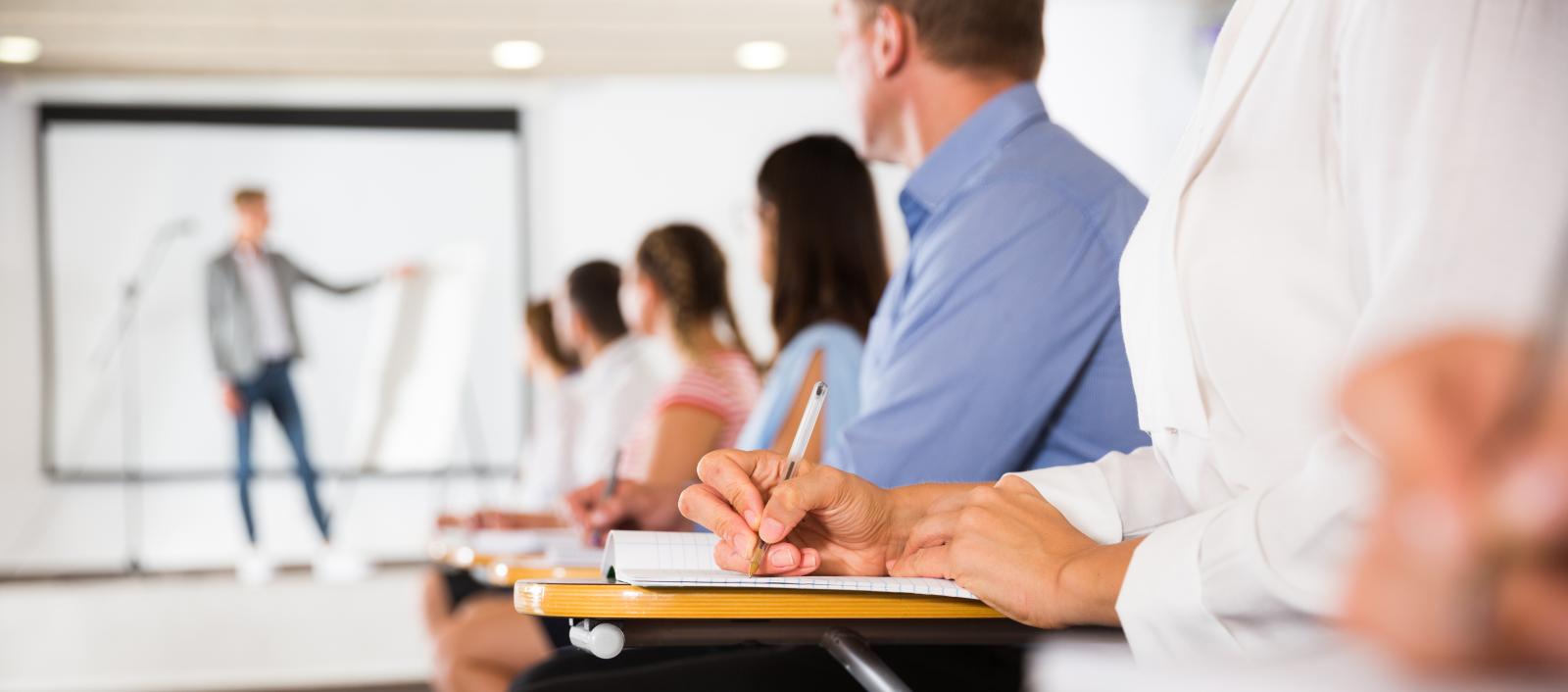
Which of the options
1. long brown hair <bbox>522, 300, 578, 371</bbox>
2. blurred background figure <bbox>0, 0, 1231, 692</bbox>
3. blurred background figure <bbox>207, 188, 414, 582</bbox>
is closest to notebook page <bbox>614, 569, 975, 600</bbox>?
blurred background figure <bbox>0, 0, 1231, 692</bbox>

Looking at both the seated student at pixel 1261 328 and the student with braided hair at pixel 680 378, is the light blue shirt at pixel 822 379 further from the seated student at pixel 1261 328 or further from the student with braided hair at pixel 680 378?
the seated student at pixel 1261 328

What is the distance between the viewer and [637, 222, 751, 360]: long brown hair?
10.7 ft

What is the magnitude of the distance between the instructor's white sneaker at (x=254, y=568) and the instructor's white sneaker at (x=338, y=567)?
18 cm

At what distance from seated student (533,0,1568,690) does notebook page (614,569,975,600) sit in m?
0.04

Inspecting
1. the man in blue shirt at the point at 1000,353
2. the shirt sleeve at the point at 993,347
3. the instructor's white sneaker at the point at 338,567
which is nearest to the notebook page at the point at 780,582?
the man in blue shirt at the point at 1000,353

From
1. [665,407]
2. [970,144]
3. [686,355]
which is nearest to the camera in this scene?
[970,144]

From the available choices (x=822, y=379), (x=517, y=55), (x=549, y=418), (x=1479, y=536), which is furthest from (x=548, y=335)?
(x=1479, y=536)

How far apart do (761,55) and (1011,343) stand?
5.19 metres

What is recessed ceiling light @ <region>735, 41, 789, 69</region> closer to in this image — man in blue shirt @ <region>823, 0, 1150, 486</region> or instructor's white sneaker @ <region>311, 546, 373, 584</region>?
instructor's white sneaker @ <region>311, 546, 373, 584</region>

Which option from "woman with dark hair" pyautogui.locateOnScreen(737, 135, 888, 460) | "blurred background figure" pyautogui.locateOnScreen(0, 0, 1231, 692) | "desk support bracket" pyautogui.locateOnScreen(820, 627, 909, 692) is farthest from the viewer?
"blurred background figure" pyautogui.locateOnScreen(0, 0, 1231, 692)

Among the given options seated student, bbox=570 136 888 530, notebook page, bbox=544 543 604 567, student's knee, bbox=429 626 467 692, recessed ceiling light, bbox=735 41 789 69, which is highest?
recessed ceiling light, bbox=735 41 789 69

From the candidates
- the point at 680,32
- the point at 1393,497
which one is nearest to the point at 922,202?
the point at 1393,497

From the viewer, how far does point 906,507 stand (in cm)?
114

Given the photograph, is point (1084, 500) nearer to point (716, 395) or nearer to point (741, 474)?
point (741, 474)
